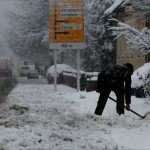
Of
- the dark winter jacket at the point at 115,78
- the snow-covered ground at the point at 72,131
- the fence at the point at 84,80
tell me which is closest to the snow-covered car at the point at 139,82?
the snow-covered ground at the point at 72,131

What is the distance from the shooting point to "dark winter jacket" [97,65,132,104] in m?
14.0

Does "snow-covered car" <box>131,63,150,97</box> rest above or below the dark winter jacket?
below

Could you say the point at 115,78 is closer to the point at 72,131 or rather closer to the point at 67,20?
the point at 72,131

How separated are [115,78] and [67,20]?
15.6 m

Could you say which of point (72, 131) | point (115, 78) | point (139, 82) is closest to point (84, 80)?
point (139, 82)

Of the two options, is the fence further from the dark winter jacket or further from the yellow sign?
the dark winter jacket

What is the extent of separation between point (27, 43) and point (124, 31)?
37296 millimetres

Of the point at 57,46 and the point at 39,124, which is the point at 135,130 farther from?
the point at 57,46

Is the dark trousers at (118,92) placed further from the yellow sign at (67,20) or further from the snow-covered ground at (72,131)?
the yellow sign at (67,20)

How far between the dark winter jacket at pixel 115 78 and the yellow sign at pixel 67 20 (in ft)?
50.4

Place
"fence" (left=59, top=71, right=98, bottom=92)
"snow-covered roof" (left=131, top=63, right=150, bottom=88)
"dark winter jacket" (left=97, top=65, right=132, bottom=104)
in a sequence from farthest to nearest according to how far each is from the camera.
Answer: "fence" (left=59, top=71, right=98, bottom=92) → "snow-covered roof" (left=131, top=63, right=150, bottom=88) → "dark winter jacket" (left=97, top=65, right=132, bottom=104)

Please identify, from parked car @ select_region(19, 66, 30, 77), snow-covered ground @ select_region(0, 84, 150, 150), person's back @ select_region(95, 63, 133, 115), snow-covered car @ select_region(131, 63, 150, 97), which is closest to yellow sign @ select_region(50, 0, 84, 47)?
snow-covered car @ select_region(131, 63, 150, 97)

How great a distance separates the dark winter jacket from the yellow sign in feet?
50.4

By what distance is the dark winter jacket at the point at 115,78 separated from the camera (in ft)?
45.8
